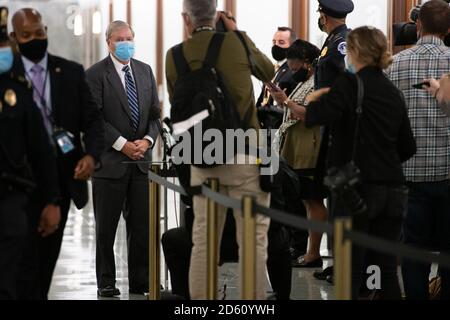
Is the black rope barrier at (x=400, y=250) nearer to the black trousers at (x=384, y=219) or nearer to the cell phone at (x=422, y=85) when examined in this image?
the black trousers at (x=384, y=219)

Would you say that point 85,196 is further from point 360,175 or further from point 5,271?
point 360,175

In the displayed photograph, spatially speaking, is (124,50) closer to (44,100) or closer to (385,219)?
(44,100)

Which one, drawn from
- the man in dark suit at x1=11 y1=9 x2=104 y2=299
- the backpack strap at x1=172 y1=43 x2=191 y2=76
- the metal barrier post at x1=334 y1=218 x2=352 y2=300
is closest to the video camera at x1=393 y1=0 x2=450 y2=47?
the backpack strap at x1=172 y1=43 x2=191 y2=76

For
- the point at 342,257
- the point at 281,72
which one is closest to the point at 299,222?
the point at 342,257

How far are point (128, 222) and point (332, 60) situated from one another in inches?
75.7

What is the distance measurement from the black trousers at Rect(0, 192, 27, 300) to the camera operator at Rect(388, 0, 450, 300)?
2.32 metres

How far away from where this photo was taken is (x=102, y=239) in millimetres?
7336

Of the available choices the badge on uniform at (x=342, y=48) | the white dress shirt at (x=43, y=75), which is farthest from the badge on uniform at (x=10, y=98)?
the badge on uniform at (x=342, y=48)

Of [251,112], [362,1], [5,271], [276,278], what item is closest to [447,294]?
[276,278]

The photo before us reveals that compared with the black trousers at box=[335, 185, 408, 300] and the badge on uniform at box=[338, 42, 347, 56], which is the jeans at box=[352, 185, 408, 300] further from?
the badge on uniform at box=[338, 42, 347, 56]

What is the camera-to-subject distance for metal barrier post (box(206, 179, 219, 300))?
Result: 5.22 metres

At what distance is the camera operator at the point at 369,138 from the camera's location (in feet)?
17.0

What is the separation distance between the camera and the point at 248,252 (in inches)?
189
